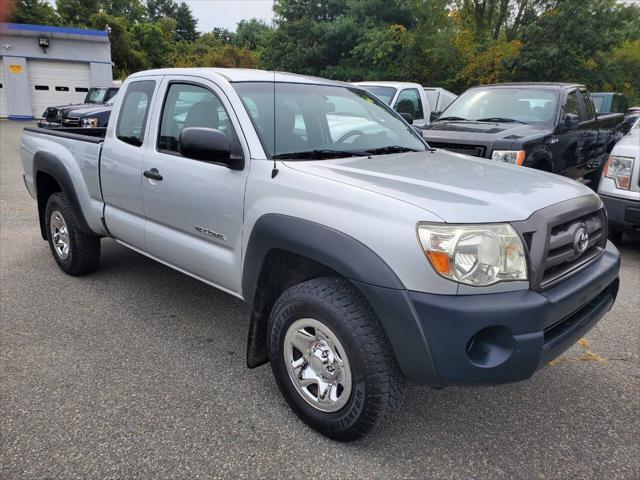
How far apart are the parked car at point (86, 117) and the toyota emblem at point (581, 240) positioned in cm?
1207

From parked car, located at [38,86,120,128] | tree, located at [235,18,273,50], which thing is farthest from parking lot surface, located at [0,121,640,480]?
tree, located at [235,18,273,50]

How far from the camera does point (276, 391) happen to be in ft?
9.61

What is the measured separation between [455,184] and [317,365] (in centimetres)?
112

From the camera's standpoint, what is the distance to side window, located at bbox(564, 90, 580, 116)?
267 inches

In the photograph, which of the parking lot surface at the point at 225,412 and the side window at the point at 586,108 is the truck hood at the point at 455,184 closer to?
the parking lot surface at the point at 225,412

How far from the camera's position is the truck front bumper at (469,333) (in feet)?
6.73

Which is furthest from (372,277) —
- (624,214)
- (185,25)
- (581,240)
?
(185,25)

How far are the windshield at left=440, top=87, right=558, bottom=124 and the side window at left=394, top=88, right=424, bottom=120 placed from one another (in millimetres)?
1728

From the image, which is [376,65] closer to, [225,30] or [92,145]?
[92,145]

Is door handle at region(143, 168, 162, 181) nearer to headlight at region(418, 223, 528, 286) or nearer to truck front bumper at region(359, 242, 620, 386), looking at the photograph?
truck front bumper at region(359, 242, 620, 386)

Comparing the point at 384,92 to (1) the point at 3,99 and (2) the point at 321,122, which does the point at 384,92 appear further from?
(1) the point at 3,99

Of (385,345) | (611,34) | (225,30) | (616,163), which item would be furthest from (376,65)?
(225,30)

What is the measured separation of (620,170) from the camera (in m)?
5.36

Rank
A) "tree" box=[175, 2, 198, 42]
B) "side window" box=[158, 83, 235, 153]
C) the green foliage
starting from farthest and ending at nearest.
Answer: "tree" box=[175, 2, 198, 42], the green foliage, "side window" box=[158, 83, 235, 153]
